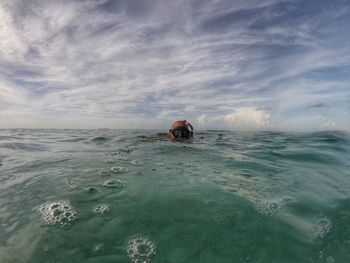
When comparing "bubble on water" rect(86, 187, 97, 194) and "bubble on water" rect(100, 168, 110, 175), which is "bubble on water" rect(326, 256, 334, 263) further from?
"bubble on water" rect(100, 168, 110, 175)

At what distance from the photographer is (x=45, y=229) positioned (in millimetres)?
4180

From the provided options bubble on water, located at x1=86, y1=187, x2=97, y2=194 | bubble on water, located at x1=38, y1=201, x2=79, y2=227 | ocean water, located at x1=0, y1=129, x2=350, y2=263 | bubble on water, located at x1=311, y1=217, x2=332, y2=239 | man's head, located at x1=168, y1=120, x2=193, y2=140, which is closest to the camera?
ocean water, located at x1=0, y1=129, x2=350, y2=263

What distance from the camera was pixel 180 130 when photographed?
679 inches

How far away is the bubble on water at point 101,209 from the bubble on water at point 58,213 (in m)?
0.39

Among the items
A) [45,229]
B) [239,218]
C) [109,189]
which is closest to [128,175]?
[109,189]

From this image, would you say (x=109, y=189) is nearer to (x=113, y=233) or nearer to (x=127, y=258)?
(x=113, y=233)

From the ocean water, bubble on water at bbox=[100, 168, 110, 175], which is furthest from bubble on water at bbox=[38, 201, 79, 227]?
bubble on water at bbox=[100, 168, 110, 175]

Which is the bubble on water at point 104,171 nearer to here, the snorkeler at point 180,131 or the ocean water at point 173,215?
the ocean water at point 173,215

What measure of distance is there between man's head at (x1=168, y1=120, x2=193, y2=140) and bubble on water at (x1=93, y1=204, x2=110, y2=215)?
1225cm

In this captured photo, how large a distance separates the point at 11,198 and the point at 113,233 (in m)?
3.20

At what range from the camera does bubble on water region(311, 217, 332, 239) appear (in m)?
4.23

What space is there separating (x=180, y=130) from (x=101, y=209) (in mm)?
12470

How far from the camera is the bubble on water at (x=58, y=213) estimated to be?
4453 millimetres

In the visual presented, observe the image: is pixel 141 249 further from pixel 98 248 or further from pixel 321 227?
pixel 321 227
